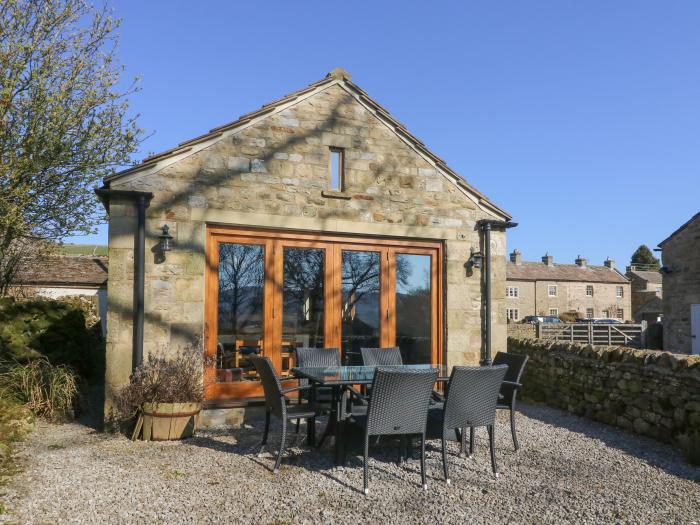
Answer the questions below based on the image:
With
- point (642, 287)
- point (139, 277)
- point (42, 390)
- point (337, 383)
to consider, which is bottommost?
point (42, 390)

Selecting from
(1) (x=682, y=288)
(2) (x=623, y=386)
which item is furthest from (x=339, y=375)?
(1) (x=682, y=288)

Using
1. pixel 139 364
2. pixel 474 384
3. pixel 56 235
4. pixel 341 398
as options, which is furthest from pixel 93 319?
pixel 474 384

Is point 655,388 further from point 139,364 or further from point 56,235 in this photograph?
point 56,235

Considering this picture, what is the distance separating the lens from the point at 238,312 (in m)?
7.05

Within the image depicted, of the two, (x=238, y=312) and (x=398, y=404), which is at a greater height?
(x=238, y=312)

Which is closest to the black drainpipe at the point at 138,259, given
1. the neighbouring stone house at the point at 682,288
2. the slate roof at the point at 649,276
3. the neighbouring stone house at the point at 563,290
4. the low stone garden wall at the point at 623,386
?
the low stone garden wall at the point at 623,386

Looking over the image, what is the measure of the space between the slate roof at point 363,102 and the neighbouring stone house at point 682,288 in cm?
1194

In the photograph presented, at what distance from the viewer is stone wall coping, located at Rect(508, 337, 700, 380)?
5661 millimetres

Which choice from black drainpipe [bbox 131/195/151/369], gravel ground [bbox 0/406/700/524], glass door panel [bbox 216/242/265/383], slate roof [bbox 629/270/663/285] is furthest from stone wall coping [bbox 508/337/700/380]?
slate roof [bbox 629/270/663/285]

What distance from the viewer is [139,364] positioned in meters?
6.42

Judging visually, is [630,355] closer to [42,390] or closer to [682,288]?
[42,390]

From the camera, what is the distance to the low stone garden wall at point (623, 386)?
18.4 feet

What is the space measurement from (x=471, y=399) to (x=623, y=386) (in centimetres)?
307

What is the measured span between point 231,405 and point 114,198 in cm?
297
